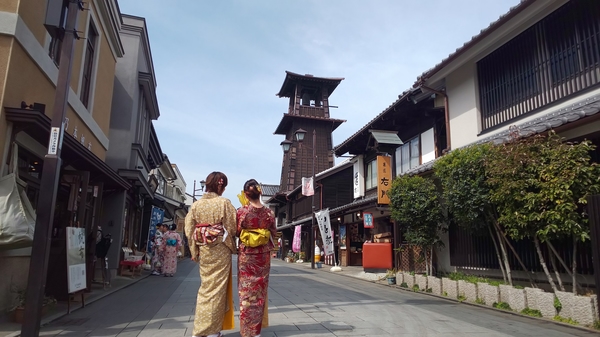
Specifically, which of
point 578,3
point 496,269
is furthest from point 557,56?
point 496,269

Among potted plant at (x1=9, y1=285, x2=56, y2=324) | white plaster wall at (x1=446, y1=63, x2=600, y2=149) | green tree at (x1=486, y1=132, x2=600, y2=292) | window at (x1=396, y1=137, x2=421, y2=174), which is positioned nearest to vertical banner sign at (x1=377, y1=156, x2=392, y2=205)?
window at (x1=396, y1=137, x2=421, y2=174)

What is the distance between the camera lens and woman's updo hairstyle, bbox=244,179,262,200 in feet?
16.7

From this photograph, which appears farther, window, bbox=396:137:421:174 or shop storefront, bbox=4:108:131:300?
window, bbox=396:137:421:174

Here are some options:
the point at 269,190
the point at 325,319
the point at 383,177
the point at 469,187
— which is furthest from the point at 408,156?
the point at 269,190

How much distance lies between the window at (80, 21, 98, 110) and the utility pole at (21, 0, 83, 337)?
6.06 m

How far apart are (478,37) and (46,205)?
9.79 m

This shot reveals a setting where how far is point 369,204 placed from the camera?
55.8ft

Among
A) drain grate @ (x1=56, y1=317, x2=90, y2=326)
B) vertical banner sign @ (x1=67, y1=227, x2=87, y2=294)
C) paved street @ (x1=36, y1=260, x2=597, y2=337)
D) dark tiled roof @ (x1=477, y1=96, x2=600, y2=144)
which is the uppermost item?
dark tiled roof @ (x1=477, y1=96, x2=600, y2=144)

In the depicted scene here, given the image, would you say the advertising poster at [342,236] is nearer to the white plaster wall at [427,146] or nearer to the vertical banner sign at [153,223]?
the vertical banner sign at [153,223]

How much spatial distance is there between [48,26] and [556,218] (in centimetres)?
808

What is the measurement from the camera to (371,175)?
19.2 meters

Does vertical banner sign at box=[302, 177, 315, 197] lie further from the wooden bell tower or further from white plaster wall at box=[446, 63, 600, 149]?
the wooden bell tower

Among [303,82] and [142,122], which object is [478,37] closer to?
[142,122]

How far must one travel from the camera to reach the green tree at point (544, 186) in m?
6.36
